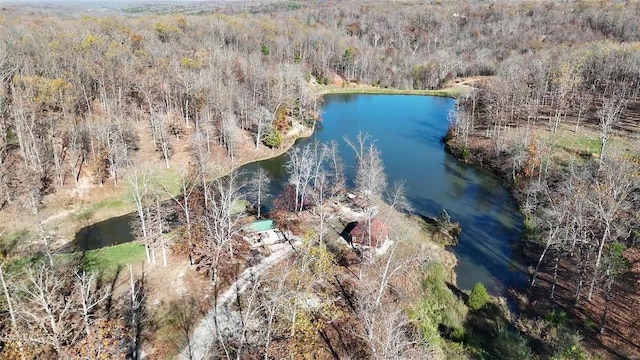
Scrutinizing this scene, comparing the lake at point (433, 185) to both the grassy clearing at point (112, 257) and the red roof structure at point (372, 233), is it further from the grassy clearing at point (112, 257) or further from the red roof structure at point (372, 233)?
the red roof structure at point (372, 233)

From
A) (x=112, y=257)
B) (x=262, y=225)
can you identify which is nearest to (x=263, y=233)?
(x=262, y=225)

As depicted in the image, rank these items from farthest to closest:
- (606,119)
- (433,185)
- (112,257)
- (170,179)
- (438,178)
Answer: (438,178) < (606,119) < (433,185) < (170,179) < (112,257)

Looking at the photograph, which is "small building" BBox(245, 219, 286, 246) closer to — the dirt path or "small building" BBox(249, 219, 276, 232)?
"small building" BBox(249, 219, 276, 232)

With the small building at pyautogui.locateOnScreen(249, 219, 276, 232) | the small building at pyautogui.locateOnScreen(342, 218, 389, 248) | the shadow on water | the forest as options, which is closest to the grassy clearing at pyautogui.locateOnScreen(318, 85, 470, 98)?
the forest

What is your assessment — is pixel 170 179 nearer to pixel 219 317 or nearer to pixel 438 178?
pixel 219 317

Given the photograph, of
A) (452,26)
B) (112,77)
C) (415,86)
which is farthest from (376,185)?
(452,26)
